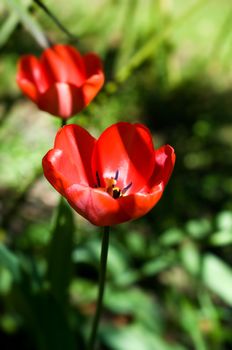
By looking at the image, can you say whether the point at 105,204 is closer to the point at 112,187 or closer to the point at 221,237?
the point at 112,187

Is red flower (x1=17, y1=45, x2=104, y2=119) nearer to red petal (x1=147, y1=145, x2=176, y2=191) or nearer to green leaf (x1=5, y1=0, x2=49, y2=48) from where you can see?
green leaf (x1=5, y1=0, x2=49, y2=48)

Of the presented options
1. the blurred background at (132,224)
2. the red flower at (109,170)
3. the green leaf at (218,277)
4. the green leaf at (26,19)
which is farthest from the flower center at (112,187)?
the green leaf at (218,277)

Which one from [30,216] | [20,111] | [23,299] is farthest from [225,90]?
[23,299]

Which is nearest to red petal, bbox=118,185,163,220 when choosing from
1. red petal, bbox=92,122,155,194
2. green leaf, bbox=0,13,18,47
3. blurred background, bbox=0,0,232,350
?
red petal, bbox=92,122,155,194

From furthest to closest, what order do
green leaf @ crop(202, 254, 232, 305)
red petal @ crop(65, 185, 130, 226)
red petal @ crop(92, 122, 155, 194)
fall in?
green leaf @ crop(202, 254, 232, 305), red petal @ crop(92, 122, 155, 194), red petal @ crop(65, 185, 130, 226)

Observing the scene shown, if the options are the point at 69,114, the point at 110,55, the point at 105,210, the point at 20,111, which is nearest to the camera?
the point at 105,210

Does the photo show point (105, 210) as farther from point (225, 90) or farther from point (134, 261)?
point (225, 90)

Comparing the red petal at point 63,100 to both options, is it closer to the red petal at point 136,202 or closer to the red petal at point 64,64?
the red petal at point 64,64
